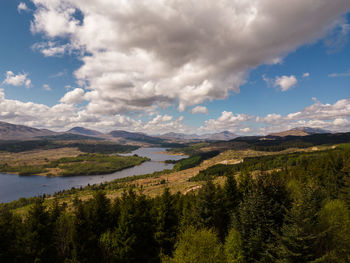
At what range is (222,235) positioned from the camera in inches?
1973

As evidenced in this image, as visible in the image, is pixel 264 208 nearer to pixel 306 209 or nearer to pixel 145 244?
pixel 306 209

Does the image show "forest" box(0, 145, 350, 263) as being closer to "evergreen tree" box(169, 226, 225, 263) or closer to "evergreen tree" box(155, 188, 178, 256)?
"evergreen tree" box(169, 226, 225, 263)

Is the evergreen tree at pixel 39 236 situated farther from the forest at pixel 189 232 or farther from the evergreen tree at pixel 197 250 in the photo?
the evergreen tree at pixel 197 250

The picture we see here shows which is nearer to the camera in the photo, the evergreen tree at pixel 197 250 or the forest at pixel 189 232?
the evergreen tree at pixel 197 250

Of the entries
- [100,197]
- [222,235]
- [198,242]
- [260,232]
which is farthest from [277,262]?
[100,197]

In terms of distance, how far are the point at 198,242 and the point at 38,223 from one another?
31.3 m

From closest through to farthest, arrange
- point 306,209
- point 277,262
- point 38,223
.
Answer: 1. point 277,262
2. point 306,209
3. point 38,223

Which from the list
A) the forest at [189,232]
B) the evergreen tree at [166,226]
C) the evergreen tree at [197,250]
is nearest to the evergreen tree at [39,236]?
the forest at [189,232]

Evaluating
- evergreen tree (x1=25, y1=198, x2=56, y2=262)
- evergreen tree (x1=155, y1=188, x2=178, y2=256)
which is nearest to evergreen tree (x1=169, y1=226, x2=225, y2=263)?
evergreen tree (x1=155, y1=188, x2=178, y2=256)

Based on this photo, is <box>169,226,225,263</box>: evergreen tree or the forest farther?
the forest

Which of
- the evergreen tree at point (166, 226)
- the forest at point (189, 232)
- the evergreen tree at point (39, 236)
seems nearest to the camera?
the forest at point (189, 232)

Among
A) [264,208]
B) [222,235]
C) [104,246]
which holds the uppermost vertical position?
[264,208]

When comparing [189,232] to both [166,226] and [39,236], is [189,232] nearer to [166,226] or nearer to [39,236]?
[166,226]

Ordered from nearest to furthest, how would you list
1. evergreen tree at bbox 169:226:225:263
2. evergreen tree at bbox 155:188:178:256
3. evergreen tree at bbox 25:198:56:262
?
evergreen tree at bbox 169:226:225:263 < evergreen tree at bbox 25:198:56:262 < evergreen tree at bbox 155:188:178:256
